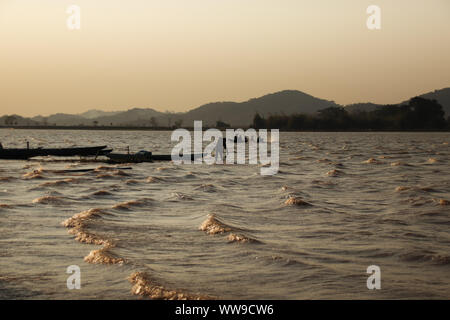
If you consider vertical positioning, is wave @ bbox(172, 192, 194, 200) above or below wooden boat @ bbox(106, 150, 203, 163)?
below

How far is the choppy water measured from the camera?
1341 cm

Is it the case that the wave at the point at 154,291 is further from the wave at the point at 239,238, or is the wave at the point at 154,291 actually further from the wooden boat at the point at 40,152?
the wooden boat at the point at 40,152

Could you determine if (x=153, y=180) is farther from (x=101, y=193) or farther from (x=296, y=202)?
(x=296, y=202)

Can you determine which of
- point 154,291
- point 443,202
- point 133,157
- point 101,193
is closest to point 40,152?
point 133,157

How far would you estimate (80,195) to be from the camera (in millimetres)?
30328

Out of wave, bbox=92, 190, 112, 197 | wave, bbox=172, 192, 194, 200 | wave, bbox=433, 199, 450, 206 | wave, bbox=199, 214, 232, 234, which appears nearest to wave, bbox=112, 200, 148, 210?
wave, bbox=172, 192, 194, 200

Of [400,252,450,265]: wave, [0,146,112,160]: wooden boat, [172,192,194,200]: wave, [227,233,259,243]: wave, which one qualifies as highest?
[0,146,112,160]: wooden boat

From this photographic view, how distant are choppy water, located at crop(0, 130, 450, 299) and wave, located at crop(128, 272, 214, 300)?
0.13ft

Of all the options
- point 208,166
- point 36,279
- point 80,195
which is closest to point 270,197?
point 80,195

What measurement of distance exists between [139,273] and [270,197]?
16.5 metres

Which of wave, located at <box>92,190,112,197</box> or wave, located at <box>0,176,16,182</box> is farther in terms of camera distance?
wave, located at <box>0,176,16,182</box>

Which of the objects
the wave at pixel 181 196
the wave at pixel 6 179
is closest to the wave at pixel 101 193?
the wave at pixel 181 196

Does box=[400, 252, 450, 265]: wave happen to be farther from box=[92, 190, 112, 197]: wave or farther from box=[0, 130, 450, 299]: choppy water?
box=[92, 190, 112, 197]: wave
